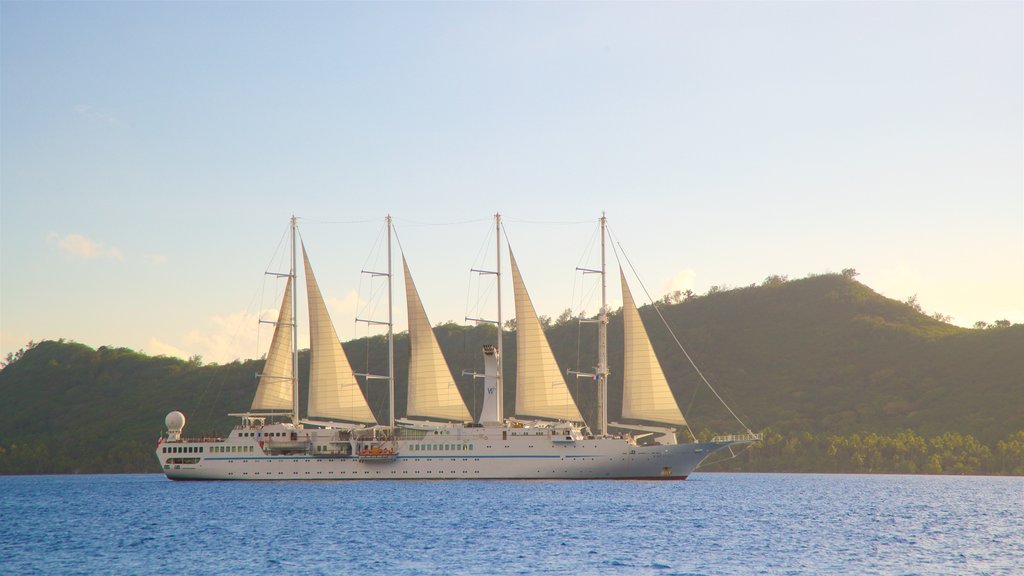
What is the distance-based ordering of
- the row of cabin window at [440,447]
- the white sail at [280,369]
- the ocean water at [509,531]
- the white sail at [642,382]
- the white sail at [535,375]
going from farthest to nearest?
the white sail at [280,369]
the row of cabin window at [440,447]
the white sail at [535,375]
the white sail at [642,382]
the ocean water at [509,531]

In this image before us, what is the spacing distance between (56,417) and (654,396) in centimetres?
10266

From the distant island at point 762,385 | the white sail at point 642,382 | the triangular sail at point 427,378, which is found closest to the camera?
the white sail at point 642,382

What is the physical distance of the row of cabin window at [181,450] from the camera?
7412cm

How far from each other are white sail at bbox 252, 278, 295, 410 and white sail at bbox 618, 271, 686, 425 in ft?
75.9

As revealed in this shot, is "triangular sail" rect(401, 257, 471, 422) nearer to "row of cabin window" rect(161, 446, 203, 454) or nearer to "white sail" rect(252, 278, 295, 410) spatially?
"white sail" rect(252, 278, 295, 410)

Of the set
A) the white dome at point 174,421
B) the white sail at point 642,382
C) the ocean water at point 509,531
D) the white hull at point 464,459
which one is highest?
the white sail at point 642,382

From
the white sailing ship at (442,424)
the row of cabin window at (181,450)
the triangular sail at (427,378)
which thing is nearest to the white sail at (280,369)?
the white sailing ship at (442,424)

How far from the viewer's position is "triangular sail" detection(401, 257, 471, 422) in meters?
69.4

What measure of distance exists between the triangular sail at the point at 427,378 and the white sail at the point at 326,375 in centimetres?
414

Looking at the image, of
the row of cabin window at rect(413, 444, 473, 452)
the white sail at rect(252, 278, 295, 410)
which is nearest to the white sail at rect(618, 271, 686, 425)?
the row of cabin window at rect(413, 444, 473, 452)

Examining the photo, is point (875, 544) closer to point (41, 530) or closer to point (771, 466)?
point (41, 530)

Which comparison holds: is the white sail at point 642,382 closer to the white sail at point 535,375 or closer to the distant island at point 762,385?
the white sail at point 535,375

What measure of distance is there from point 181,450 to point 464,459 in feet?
68.0

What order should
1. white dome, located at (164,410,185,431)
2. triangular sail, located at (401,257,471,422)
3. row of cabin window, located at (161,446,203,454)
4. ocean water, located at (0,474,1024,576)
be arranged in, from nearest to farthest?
ocean water, located at (0,474,1024,576), triangular sail, located at (401,257,471,422), row of cabin window, located at (161,446,203,454), white dome, located at (164,410,185,431)
